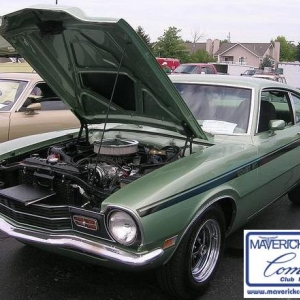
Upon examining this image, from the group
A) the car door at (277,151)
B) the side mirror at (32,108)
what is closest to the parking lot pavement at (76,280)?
the car door at (277,151)

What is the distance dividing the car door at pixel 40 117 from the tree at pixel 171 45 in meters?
50.0

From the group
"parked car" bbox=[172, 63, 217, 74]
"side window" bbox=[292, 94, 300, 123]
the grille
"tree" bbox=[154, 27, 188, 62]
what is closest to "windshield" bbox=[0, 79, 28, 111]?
the grille

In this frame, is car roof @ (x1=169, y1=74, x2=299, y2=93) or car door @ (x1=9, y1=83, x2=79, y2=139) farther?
car door @ (x1=9, y1=83, x2=79, y2=139)

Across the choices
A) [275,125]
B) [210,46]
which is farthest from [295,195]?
[210,46]

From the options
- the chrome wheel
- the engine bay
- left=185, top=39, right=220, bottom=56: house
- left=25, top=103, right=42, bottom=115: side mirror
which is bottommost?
the chrome wheel

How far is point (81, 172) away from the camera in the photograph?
3.16m

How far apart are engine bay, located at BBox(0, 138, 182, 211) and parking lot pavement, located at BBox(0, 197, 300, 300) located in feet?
2.13

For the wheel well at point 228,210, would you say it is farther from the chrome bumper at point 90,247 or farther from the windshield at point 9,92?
the windshield at point 9,92

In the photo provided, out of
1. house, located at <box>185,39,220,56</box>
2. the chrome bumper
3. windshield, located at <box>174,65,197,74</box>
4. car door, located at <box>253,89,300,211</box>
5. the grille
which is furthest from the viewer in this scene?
house, located at <box>185,39,220,56</box>

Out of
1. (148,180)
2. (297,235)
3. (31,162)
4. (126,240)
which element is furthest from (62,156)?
(297,235)

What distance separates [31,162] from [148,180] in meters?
1.02

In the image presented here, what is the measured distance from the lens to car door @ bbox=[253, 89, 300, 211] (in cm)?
374

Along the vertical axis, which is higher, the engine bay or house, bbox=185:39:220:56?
house, bbox=185:39:220:56

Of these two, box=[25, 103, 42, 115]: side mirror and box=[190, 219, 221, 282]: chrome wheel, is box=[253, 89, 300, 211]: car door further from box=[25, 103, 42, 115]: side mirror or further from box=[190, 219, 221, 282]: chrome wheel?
box=[25, 103, 42, 115]: side mirror
